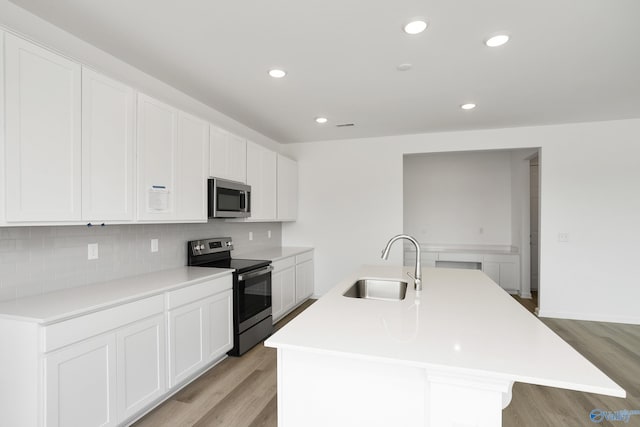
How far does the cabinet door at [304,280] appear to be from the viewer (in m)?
4.62

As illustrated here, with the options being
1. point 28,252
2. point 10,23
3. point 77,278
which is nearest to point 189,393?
point 77,278

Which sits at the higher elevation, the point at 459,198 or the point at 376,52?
the point at 376,52

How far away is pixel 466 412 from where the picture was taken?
1.15m

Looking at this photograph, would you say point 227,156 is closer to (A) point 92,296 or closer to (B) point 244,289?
(B) point 244,289

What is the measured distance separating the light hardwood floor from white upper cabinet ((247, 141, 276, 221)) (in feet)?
5.60

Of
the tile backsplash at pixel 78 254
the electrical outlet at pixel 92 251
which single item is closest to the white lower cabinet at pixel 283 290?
the tile backsplash at pixel 78 254

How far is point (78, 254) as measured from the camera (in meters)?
2.18

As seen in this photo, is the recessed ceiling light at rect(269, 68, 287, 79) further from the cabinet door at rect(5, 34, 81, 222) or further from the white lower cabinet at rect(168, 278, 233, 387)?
the white lower cabinet at rect(168, 278, 233, 387)

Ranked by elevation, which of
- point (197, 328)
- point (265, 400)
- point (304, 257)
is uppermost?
point (304, 257)

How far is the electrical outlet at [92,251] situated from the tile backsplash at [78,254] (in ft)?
0.08

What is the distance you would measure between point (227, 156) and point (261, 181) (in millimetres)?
799

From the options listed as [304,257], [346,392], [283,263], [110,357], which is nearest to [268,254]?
A: [283,263]

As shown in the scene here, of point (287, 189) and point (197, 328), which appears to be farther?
point (287, 189)

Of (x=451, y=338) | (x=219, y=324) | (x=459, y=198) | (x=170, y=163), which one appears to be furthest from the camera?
(x=459, y=198)
